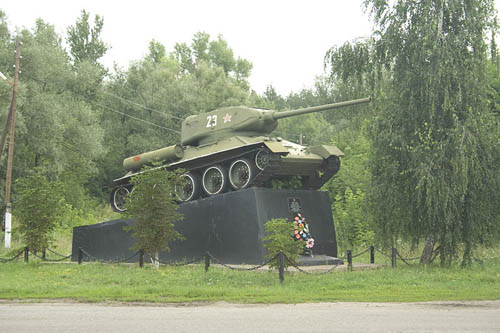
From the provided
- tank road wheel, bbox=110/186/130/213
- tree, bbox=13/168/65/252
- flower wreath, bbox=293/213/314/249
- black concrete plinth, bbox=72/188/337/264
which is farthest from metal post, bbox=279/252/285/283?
tank road wheel, bbox=110/186/130/213

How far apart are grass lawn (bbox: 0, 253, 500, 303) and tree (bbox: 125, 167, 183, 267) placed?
0.69 metres

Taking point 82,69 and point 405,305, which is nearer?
point 405,305

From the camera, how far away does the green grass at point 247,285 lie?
1143 cm

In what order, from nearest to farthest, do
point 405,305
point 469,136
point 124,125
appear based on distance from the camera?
point 405,305, point 469,136, point 124,125

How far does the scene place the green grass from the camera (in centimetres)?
1143

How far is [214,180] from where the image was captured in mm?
18797

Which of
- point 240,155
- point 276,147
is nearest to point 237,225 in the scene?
point 240,155

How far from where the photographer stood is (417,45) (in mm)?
15992

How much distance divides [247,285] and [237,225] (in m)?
4.25

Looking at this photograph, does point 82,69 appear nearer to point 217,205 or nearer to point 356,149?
point 356,149

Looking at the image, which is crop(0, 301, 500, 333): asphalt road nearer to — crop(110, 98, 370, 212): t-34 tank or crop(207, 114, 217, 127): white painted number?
crop(110, 98, 370, 212): t-34 tank

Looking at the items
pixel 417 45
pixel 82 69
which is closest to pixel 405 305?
pixel 417 45

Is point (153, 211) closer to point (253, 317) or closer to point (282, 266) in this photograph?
point (282, 266)

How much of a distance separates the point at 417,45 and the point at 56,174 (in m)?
22.4
